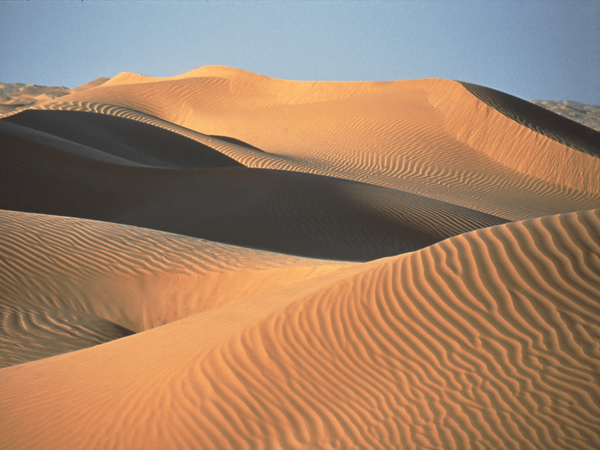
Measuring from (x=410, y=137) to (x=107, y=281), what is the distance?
1791cm

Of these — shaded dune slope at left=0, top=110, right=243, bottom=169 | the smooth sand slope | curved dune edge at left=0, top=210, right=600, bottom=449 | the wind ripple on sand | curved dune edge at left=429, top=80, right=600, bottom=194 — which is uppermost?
curved dune edge at left=429, top=80, right=600, bottom=194

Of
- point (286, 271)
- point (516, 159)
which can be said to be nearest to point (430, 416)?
point (286, 271)

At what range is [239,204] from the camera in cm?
1277

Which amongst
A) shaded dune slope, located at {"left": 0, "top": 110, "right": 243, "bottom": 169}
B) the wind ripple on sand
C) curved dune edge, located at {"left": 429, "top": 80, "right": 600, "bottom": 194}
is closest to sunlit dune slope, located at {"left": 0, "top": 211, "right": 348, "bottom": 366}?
the wind ripple on sand

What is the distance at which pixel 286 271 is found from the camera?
7.54m

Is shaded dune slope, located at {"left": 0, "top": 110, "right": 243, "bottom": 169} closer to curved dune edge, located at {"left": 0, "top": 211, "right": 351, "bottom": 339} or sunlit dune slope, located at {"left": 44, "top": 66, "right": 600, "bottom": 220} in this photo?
sunlit dune slope, located at {"left": 44, "top": 66, "right": 600, "bottom": 220}

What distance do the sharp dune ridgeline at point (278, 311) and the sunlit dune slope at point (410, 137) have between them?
1224mm

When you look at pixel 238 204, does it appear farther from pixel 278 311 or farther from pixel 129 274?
pixel 278 311

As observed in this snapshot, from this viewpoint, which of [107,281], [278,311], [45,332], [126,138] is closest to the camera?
[278,311]

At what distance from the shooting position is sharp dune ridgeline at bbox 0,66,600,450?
3.47m

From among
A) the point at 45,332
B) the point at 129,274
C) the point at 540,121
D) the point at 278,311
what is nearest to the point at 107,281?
the point at 129,274

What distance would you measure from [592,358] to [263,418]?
2.23 meters

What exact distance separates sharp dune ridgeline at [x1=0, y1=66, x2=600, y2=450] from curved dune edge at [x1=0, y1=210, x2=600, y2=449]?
14 mm

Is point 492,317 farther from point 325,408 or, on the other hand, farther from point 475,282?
point 325,408
